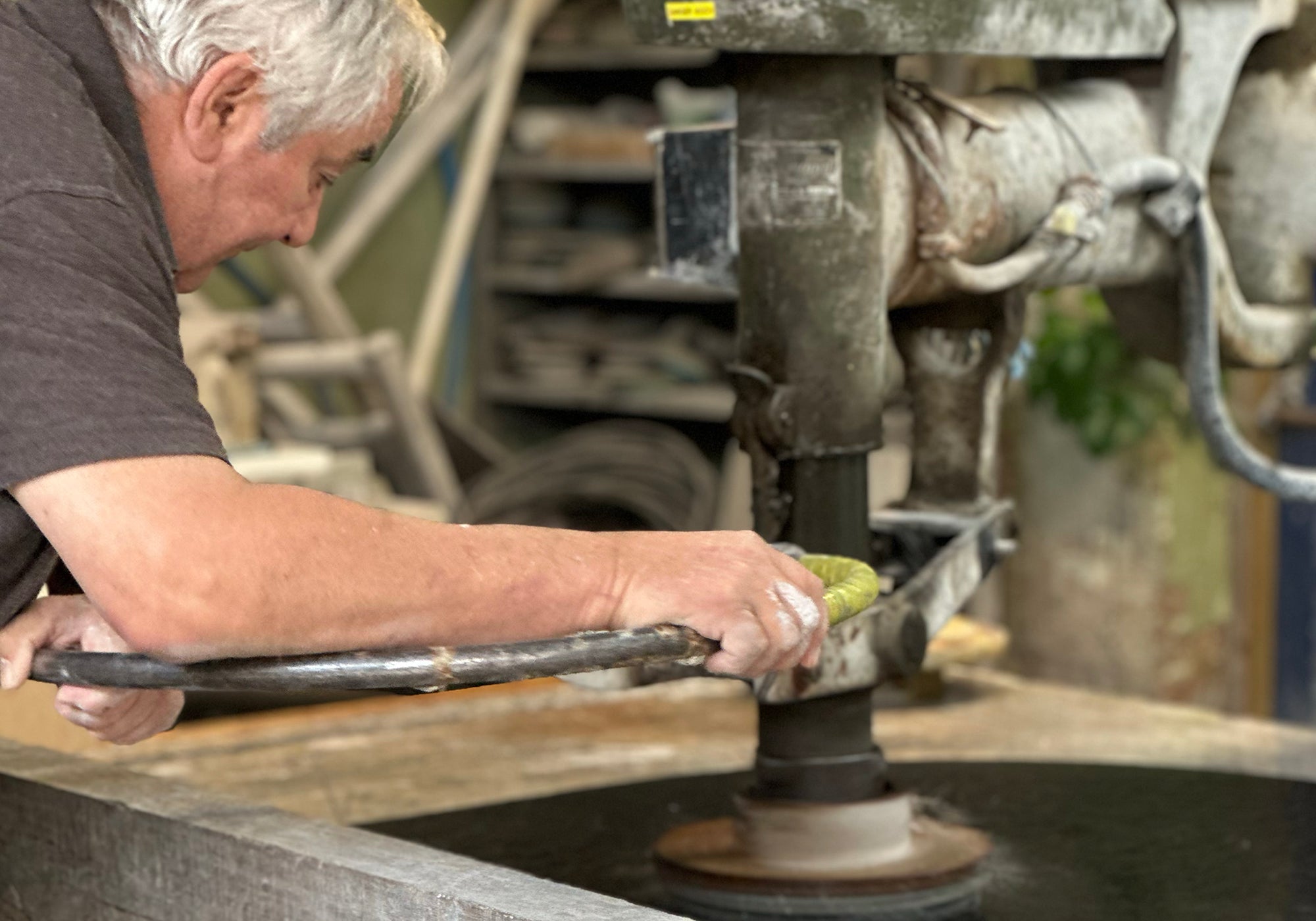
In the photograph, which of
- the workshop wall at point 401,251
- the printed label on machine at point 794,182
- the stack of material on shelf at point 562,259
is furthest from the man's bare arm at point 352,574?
the workshop wall at point 401,251

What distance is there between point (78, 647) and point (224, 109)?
405 mm

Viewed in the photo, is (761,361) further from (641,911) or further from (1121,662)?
(1121,662)

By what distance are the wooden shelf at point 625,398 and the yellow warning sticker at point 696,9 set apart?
3.79 metres

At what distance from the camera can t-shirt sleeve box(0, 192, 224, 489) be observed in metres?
1.13

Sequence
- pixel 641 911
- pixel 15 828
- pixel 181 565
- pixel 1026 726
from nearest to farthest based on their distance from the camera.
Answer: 1. pixel 181 565
2. pixel 641 911
3. pixel 15 828
4. pixel 1026 726

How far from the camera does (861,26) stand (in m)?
1.54

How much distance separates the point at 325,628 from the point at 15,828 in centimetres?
59

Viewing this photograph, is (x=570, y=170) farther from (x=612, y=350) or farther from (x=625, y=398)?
(x=625, y=398)

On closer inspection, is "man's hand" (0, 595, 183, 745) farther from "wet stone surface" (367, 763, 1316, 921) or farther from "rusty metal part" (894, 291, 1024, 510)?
"rusty metal part" (894, 291, 1024, 510)

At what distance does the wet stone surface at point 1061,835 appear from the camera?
1.72 meters

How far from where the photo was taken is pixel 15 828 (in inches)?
63.6

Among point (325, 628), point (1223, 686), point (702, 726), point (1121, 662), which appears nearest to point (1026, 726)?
point (702, 726)

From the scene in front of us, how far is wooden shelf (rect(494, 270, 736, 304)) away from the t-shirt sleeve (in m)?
4.31

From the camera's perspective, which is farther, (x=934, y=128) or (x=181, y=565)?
(x=934, y=128)
